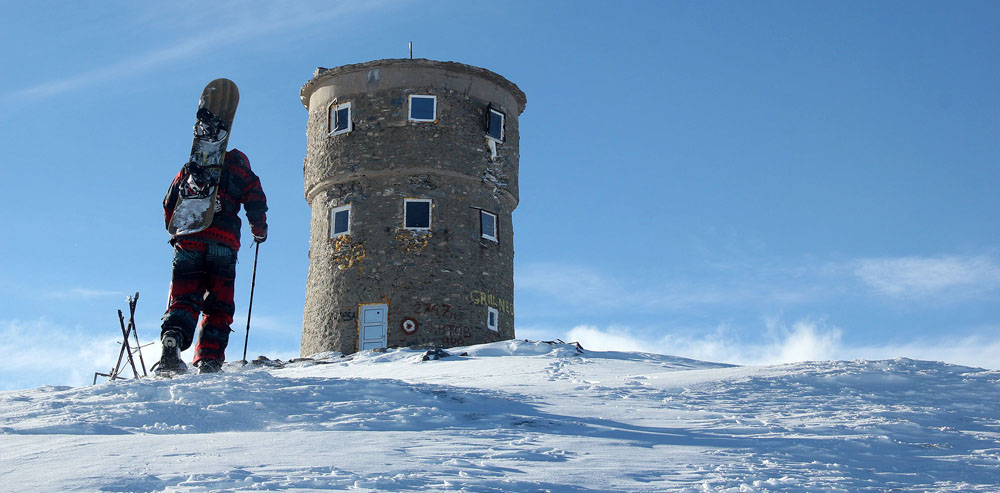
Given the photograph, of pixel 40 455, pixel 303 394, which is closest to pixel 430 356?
pixel 303 394

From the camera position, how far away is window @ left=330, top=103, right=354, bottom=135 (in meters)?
23.0

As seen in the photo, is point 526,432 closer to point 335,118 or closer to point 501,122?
point 501,122

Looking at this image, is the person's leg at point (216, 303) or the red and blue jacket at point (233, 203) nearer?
the person's leg at point (216, 303)

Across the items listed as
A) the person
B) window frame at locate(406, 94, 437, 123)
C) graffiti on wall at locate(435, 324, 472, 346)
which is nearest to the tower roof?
window frame at locate(406, 94, 437, 123)

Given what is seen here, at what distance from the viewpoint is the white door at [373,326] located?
2164 centimetres

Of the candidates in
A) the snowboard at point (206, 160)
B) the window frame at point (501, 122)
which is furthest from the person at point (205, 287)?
the window frame at point (501, 122)

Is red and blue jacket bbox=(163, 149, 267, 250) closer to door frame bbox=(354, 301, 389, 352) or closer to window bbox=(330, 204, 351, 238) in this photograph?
door frame bbox=(354, 301, 389, 352)

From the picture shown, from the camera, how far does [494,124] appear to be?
2345 centimetres

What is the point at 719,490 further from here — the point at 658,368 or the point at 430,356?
the point at 430,356

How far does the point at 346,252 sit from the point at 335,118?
10.0ft

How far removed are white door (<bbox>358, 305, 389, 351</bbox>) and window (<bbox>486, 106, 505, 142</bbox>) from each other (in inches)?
177

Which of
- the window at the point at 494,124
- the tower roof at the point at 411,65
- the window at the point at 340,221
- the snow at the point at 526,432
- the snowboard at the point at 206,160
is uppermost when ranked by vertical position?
the tower roof at the point at 411,65

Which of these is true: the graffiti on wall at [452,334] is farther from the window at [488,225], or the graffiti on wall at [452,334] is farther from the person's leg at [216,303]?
the person's leg at [216,303]

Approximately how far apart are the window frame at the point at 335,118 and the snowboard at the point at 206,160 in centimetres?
847
